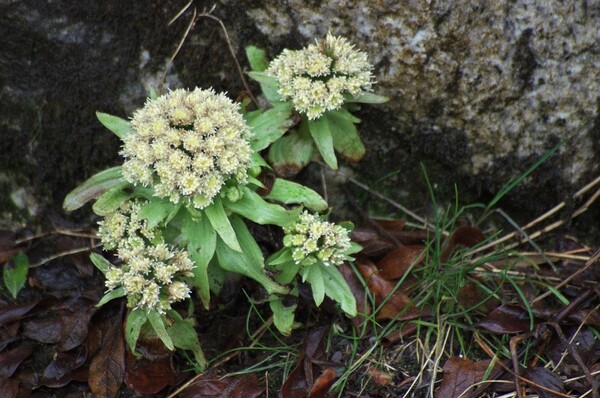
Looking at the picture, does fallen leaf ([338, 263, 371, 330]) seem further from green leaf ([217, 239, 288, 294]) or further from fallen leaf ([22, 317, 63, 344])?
fallen leaf ([22, 317, 63, 344])

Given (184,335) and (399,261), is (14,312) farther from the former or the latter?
(399,261)

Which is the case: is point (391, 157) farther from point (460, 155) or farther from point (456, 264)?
point (456, 264)

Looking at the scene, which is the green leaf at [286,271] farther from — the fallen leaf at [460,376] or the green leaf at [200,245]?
the fallen leaf at [460,376]

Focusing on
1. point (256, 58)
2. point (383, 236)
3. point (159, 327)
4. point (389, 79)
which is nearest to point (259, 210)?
point (159, 327)

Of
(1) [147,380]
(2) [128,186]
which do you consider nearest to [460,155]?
(2) [128,186]

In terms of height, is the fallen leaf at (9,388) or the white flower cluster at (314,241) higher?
the white flower cluster at (314,241)

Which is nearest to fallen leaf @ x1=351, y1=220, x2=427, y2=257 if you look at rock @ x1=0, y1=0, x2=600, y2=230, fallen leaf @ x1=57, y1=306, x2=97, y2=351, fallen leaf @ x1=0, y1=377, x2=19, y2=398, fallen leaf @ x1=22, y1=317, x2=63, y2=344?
rock @ x1=0, y1=0, x2=600, y2=230

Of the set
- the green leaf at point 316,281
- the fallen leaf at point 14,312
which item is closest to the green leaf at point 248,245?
the green leaf at point 316,281
